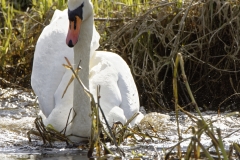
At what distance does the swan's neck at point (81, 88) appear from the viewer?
5570mm

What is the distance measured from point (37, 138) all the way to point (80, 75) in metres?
0.70

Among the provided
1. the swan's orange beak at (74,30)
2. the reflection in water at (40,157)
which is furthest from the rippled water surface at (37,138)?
the swan's orange beak at (74,30)

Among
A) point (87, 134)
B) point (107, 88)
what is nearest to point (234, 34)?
point (107, 88)

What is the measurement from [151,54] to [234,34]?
952 mm

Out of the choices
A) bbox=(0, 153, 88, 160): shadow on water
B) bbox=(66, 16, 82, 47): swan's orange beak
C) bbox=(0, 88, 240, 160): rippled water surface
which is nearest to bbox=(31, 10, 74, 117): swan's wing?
bbox=(0, 88, 240, 160): rippled water surface

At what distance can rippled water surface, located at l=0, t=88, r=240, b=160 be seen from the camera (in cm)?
507

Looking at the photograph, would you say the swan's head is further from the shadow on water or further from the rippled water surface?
the shadow on water

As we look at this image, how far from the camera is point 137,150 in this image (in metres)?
5.09

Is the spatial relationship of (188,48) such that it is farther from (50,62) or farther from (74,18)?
(74,18)

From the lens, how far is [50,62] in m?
6.47

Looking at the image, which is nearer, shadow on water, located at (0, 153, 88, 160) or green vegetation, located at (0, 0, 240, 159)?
shadow on water, located at (0, 153, 88, 160)

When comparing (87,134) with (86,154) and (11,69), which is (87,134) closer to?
(86,154)

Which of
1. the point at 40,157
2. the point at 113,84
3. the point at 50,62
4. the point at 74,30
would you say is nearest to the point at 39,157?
the point at 40,157

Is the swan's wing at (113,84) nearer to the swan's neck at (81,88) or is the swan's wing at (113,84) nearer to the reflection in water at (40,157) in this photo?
the swan's neck at (81,88)
